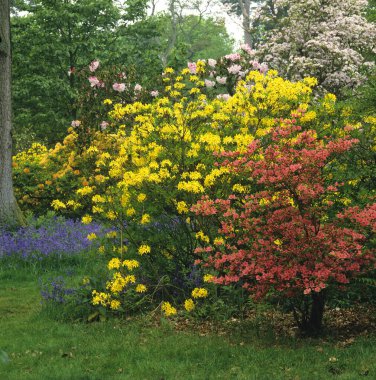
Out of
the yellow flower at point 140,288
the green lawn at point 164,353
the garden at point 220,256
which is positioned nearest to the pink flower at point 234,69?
the garden at point 220,256

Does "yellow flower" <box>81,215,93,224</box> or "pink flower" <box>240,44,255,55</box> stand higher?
"pink flower" <box>240,44,255,55</box>

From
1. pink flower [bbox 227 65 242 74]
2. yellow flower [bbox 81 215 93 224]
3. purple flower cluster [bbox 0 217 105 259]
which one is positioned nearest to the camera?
yellow flower [bbox 81 215 93 224]

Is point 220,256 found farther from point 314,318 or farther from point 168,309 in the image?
point 314,318

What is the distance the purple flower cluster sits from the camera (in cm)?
1020

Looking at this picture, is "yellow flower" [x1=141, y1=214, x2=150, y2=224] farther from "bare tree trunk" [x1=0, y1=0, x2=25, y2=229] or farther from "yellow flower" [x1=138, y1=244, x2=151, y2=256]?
"bare tree trunk" [x1=0, y1=0, x2=25, y2=229]

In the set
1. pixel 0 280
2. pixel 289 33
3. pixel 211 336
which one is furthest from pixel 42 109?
pixel 211 336

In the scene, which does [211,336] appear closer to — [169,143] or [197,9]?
[169,143]

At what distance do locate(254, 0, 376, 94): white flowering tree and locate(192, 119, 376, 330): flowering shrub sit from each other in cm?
1070

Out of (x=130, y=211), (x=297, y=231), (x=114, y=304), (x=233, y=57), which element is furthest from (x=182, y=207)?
(x=233, y=57)

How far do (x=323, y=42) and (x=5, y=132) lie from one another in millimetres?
8976

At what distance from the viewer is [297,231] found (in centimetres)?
564

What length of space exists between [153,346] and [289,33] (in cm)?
1385

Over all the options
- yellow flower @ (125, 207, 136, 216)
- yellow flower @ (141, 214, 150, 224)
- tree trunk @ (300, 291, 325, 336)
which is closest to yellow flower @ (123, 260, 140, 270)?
yellow flower @ (141, 214, 150, 224)

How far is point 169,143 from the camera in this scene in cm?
730
